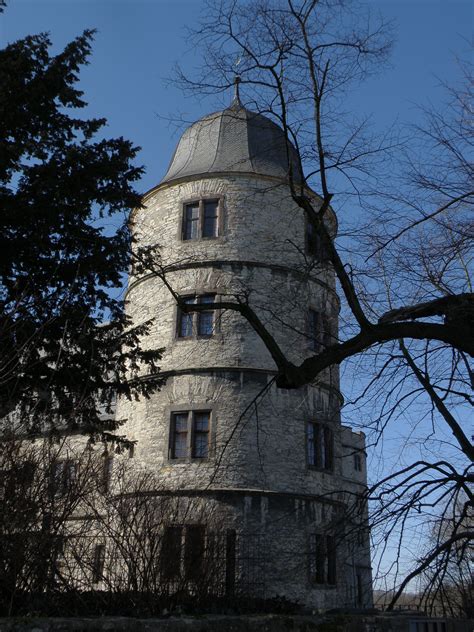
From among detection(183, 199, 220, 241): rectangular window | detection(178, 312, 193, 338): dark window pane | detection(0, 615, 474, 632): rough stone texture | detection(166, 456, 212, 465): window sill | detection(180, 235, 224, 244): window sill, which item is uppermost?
detection(183, 199, 220, 241): rectangular window

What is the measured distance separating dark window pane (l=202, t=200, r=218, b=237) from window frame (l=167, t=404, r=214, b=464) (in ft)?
17.3

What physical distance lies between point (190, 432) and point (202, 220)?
641 centimetres

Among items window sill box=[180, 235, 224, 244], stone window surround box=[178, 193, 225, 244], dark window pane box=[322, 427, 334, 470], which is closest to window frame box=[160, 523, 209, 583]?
dark window pane box=[322, 427, 334, 470]

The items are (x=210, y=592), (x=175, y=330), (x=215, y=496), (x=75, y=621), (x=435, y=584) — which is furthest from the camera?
(x=175, y=330)

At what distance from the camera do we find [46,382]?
11.6 metres

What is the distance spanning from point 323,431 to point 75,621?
14.0 m

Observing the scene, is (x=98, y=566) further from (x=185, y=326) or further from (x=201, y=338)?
(x=185, y=326)

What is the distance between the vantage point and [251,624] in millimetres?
7348

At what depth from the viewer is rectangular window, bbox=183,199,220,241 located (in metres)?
20.2

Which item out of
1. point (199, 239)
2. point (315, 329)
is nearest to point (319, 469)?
point (199, 239)

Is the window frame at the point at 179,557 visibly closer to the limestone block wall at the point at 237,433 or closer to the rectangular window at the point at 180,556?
the rectangular window at the point at 180,556

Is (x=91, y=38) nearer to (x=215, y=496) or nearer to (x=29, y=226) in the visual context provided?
(x=29, y=226)

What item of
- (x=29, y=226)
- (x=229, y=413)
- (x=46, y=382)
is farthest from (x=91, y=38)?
(x=229, y=413)

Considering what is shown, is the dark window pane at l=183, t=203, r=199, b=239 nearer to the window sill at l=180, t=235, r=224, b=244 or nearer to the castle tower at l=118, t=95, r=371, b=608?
the castle tower at l=118, t=95, r=371, b=608
